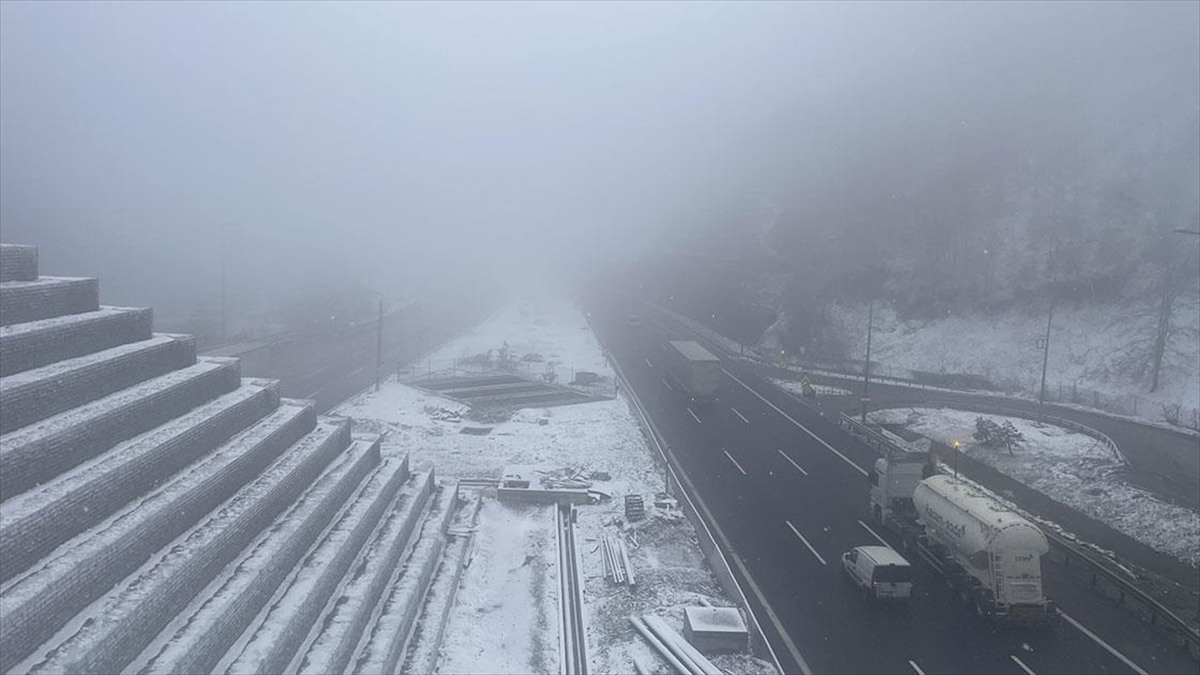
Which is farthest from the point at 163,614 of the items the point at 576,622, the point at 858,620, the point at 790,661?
the point at 858,620

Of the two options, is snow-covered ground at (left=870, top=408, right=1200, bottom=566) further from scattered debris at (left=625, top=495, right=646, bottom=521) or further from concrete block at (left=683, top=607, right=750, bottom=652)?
scattered debris at (left=625, top=495, right=646, bottom=521)

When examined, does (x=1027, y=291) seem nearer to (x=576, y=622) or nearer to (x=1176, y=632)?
(x=1176, y=632)

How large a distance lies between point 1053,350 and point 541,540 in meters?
48.8

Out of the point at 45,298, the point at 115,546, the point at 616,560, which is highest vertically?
the point at 45,298

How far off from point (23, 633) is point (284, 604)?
18.4 feet

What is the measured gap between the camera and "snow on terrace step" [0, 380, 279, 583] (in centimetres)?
1405

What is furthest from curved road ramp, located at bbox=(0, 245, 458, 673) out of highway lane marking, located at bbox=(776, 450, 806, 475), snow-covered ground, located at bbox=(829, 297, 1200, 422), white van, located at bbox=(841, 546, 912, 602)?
snow-covered ground, located at bbox=(829, 297, 1200, 422)

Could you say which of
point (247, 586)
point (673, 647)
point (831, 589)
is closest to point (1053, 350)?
point (831, 589)

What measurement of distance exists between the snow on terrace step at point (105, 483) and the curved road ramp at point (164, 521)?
0.05 m

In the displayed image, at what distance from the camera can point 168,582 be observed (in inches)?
607

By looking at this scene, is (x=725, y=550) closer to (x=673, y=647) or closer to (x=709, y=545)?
(x=709, y=545)

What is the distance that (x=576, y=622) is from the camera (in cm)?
2195

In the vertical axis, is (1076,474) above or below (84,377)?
below

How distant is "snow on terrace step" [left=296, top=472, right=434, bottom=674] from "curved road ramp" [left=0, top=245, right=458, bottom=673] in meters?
0.07
